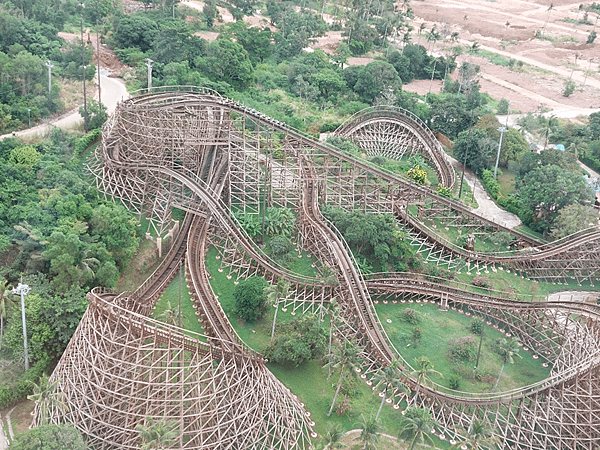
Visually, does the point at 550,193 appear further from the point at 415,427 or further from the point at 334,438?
the point at 334,438

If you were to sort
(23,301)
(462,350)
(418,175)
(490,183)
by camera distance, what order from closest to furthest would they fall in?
1. (23,301)
2. (462,350)
3. (418,175)
4. (490,183)

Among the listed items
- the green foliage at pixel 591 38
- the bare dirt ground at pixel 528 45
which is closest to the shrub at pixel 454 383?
the bare dirt ground at pixel 528 45

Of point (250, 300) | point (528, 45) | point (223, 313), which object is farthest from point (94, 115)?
point (528, 45)

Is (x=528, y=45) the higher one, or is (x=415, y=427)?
(x=528, y=45)

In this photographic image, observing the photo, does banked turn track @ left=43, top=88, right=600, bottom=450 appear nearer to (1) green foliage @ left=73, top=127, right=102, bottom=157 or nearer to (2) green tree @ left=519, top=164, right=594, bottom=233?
(1) green foliage @ left=73, top=127, right=102, bottom=157

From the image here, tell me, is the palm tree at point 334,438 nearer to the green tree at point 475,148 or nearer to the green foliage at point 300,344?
the green foliage at point 300,344

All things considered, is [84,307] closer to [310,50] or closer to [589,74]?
[310,50]
